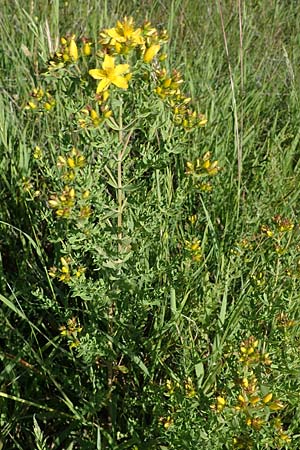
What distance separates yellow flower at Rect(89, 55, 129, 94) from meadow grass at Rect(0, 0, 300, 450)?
2.7 inches

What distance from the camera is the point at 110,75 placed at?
1.27 meters

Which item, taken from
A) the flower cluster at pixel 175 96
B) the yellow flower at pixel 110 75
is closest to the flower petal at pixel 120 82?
the yellow flower at pixel 110 75

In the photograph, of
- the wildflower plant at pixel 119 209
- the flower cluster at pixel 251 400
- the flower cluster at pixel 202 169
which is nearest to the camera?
the flower cluster at pixel 251 400

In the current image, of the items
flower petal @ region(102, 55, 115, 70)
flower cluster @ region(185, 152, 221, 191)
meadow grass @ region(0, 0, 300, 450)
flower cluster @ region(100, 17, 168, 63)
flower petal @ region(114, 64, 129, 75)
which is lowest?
meadow grass @ region(0, 0, 300, 450)

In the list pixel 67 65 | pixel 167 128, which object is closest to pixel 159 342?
pixel 167 128

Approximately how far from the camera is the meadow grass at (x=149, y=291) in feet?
4.58

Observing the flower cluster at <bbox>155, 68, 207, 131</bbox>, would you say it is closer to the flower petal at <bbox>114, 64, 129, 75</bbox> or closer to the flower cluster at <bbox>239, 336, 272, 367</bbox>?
the flower petal at <bbox>114, 64, 129, 75</bbox>

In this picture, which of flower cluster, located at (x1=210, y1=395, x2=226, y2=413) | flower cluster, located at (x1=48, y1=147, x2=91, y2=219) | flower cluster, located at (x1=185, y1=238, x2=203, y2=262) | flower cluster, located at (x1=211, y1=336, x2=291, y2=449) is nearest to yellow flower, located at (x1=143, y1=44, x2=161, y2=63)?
flower cluster, located at (x1=48, y1=147, x2=91, y2=219)

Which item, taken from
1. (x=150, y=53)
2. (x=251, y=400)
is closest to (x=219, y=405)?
(x=251, y=400)

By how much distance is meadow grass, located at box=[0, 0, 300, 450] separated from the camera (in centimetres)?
139

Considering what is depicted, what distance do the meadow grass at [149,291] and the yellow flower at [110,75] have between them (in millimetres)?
67

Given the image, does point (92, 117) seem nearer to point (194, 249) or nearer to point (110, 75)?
point (110, 75)

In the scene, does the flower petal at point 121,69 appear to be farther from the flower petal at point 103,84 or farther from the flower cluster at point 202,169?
the flower cluster at point 202,169

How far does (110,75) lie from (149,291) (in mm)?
657
